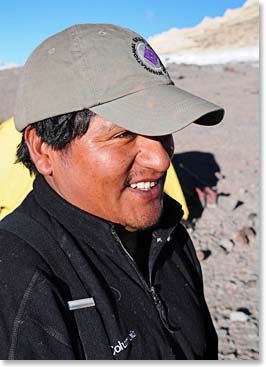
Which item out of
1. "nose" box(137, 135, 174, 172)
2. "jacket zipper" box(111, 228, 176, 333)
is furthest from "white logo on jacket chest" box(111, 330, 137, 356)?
"nose" box(137, 135, 174, 172)

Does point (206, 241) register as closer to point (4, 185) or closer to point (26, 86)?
point (4, 185)

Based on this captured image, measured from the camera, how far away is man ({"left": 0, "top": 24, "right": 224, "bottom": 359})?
1105 mm

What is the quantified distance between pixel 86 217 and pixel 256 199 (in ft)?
14.6

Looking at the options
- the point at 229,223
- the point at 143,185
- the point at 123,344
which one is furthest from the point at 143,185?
the point at 229,223

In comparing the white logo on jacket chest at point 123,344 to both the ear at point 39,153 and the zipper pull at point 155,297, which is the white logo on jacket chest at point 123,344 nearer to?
the zipper pull at point 155,297

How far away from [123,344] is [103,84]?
1.86 feet

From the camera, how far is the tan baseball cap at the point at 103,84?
3.91 ft

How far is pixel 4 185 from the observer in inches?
146

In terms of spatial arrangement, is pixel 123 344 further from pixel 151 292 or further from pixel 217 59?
pixel 217 59

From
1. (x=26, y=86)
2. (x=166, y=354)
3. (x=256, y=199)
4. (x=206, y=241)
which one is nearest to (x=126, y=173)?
(x=26, y=86)

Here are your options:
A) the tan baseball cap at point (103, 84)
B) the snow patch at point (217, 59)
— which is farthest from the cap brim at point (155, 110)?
the snow patch at point (217, 59)

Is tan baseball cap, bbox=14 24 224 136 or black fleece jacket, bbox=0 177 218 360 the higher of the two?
tan baseball cap, bbox=14 24 224 136

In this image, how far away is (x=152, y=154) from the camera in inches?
48.9

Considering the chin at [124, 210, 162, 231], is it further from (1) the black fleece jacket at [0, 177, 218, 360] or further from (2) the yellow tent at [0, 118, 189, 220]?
(2) the yellow tent at [0, 118, 189, 220]
